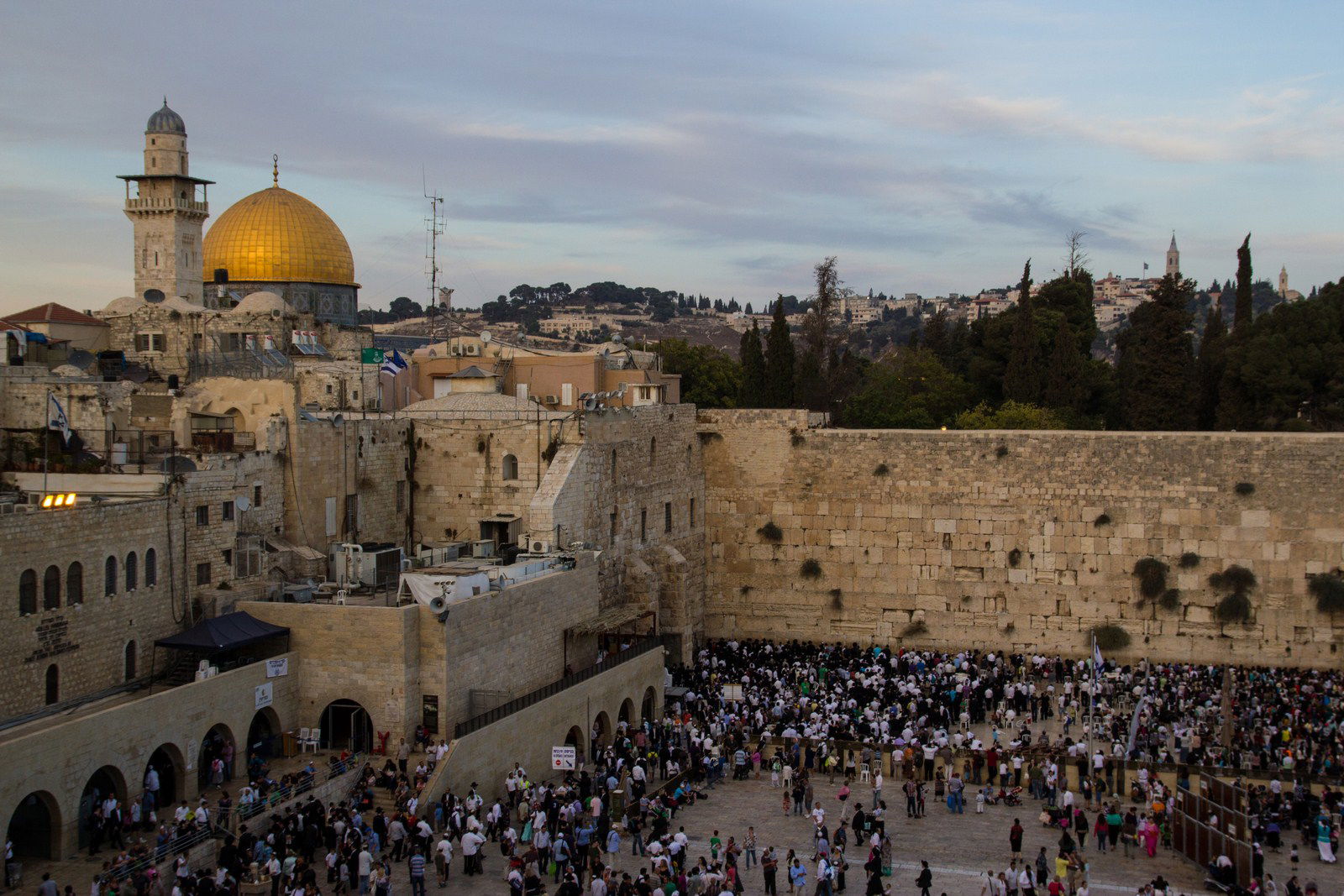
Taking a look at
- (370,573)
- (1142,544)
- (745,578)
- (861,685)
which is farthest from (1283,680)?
(370,573)

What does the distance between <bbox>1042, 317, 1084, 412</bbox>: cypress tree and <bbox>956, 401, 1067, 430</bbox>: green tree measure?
2.08ft

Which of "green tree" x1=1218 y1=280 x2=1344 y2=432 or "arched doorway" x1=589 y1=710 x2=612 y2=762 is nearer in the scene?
"arched doorway" x1=589 y1=710 x2=612 y2=762

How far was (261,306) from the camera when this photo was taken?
3212 cm

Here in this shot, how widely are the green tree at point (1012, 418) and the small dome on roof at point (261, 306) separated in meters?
17.5

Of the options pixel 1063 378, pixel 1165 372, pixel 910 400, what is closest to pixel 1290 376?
pixel 1165 372

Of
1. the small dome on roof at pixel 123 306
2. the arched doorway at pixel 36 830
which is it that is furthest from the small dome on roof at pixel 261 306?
the arched doorway at pixel 36 830

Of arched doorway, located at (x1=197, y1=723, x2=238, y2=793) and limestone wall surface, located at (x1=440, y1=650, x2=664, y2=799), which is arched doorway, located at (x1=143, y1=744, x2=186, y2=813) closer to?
arched doorway, located at (x1=197, y1=723, x2=238, y2=793)

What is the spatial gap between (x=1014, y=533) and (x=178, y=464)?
17757 millimetres

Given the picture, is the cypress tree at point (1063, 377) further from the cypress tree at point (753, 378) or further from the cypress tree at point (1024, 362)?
the cypress tree at point (753, 378)

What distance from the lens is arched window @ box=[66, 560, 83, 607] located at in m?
17.4

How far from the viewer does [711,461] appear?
31656mm

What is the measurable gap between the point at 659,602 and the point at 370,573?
25.9 feet

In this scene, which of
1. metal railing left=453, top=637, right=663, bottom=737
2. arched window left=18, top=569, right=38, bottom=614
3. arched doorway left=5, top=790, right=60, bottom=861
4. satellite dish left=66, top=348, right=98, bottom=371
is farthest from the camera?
satellite dish left=66, top=348, right=98, bottom=371

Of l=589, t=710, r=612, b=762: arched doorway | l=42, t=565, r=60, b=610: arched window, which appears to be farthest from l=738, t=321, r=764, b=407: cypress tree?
l=42, t=565, r=60, b=610: arched window
